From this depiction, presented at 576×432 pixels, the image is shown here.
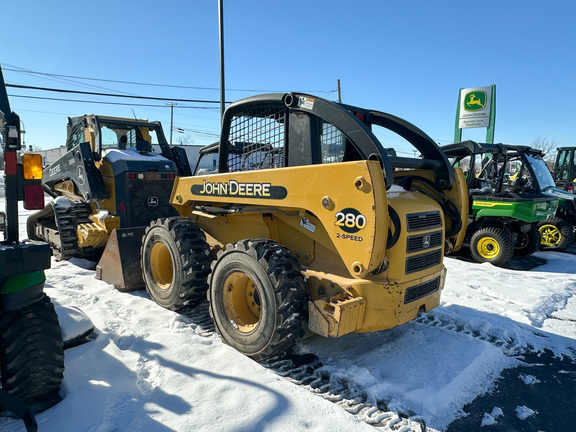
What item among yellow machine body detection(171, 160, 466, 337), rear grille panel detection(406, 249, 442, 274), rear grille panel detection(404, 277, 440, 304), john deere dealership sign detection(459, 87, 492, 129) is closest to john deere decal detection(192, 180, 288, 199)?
yellow machine body detection(171, 160, 466, 337)

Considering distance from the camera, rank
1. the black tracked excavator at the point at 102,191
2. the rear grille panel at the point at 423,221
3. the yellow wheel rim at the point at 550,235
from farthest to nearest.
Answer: the yellow wheel rim at the point at 550,235, the black tracked excavator at the point at 102,191, the rear grille panel at the point at 423,221

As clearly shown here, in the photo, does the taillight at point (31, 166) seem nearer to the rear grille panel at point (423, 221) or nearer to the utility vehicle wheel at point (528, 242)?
the rear grille panel at point (423, 221)

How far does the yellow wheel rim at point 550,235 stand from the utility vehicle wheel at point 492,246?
294cm

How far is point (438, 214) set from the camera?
3674mm

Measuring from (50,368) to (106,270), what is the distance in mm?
3049

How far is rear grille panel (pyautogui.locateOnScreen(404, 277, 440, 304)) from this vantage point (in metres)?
3.35

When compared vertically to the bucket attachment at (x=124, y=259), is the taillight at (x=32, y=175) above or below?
above

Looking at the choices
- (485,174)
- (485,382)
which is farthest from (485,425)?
(485,174)

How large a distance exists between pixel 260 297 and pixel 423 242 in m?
1.50

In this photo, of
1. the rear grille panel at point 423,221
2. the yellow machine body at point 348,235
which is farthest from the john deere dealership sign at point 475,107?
the rear grille panel at point 423,221

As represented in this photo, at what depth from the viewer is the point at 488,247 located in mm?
8219

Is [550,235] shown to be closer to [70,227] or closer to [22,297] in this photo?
[70,227]

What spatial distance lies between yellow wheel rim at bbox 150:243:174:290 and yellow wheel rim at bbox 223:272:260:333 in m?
1.32

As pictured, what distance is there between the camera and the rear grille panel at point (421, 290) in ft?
11.0
